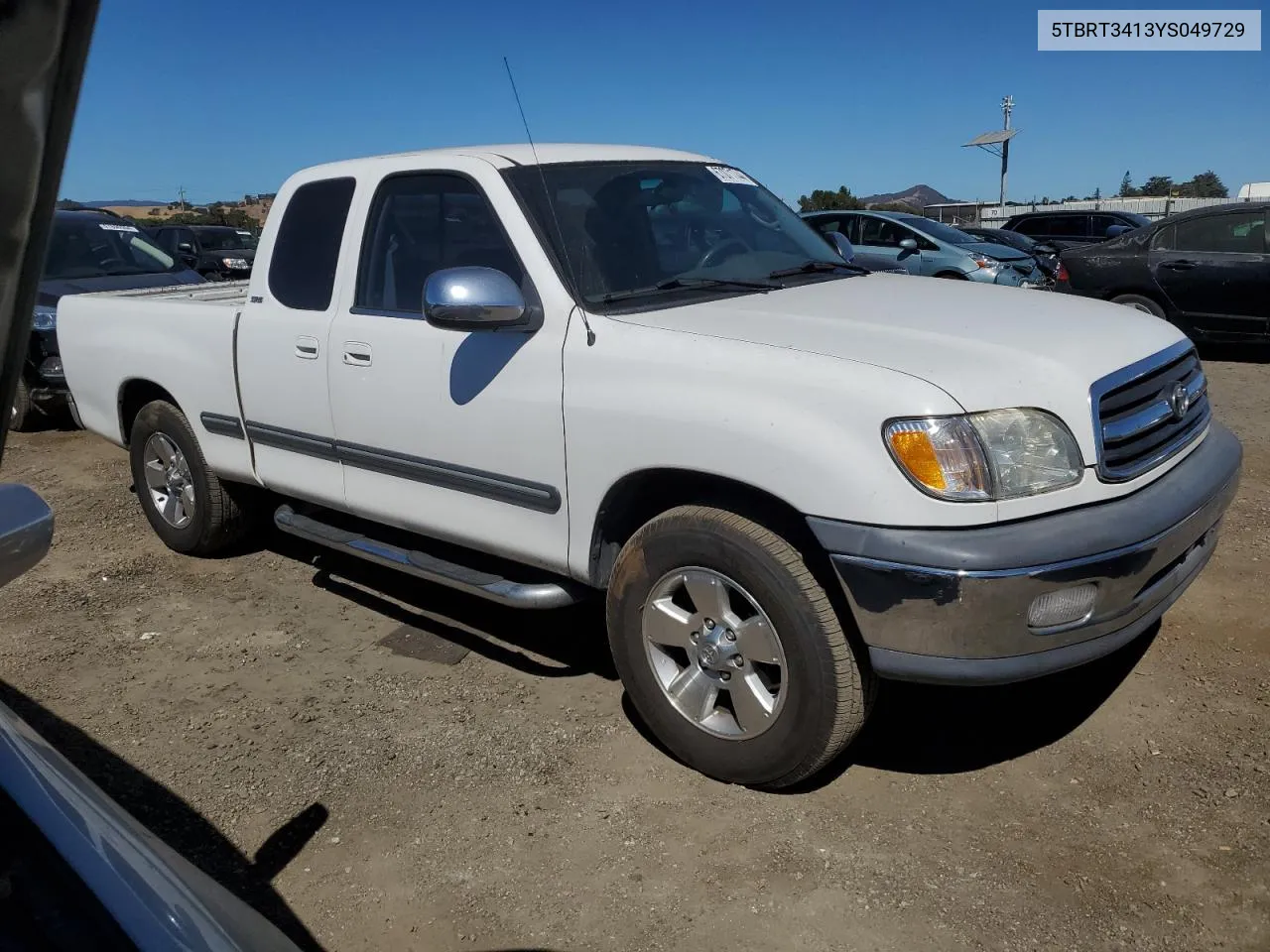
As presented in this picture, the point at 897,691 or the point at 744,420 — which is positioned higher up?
the point at 744,420

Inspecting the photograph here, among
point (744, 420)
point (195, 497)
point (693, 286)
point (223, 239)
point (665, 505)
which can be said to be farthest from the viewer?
point (223, 239)

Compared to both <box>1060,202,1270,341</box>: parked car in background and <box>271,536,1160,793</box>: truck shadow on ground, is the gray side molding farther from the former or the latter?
<box>1060,202,1270,341</box>: parked car in background

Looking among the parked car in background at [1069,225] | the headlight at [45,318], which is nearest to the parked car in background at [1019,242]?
the parked car in background at [1069,225]

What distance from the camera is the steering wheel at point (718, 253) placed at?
3.88 metres

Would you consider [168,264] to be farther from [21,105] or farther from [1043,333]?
[21,105]

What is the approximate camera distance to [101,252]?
9.57 metres

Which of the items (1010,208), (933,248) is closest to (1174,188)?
(1010,208)

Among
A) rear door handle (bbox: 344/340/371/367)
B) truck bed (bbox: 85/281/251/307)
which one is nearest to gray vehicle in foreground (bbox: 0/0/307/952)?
rear door handle (bbox: 344/340/371/367)

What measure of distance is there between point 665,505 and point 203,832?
68.9 inches

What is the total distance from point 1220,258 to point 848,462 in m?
9.21

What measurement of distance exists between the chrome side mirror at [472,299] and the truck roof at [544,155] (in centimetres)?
71

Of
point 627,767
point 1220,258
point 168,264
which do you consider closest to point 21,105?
point 627,767

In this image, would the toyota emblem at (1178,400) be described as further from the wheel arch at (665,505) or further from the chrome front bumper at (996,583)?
the wheel arch at (665,505)

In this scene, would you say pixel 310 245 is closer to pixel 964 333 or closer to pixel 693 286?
pixel 693 286
